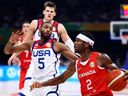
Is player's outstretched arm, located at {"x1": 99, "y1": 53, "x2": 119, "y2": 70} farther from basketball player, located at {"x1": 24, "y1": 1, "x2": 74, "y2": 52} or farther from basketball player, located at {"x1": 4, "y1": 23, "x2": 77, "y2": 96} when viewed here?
basketball player, located at {"x1": 24, "y1": 1, "x2": 74, "y2": 52}

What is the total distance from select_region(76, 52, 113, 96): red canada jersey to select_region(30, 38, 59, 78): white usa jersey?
1.30 m

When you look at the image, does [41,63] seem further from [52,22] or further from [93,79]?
[93,79]

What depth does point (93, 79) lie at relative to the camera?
A: 542cm

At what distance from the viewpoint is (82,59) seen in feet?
18.4

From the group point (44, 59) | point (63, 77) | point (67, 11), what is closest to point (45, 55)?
point (44, 59)

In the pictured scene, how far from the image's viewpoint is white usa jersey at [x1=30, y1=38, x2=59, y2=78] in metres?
6.69

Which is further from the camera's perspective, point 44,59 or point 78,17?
point 78,17

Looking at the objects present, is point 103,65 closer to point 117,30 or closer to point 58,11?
point 117,30

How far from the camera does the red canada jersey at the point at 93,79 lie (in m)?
5.41

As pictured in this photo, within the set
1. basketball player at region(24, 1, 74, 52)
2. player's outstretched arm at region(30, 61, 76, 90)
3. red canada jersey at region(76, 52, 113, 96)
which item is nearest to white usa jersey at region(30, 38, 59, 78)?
basketball player at region(24, 1, 74, 52)

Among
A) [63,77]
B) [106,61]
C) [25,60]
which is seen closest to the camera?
[106,61]

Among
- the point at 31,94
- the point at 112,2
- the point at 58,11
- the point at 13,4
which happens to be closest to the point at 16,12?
the point at 13,4

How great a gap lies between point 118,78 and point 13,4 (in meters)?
23.5

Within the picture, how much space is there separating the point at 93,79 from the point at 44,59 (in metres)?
1.46
